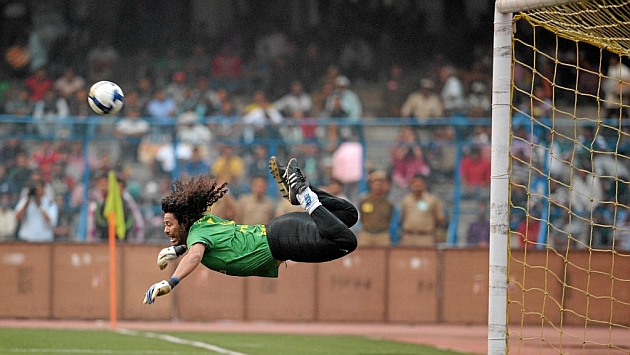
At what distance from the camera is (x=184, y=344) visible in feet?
45.0

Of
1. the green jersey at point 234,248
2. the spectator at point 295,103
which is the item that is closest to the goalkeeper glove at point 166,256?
the green jersey at point 234,248

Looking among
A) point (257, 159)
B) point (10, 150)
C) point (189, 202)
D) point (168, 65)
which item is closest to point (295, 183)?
point (189, 202)

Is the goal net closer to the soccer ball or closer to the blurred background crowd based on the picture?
the blurred background crowd

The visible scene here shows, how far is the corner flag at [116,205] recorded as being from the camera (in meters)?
15.5

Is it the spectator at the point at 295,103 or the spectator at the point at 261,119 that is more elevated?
the spectator at the point at 295,103

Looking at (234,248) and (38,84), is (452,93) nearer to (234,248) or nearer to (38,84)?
(38,84)

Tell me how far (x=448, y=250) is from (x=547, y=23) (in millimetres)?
8496

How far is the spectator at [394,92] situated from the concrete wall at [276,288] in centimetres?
566

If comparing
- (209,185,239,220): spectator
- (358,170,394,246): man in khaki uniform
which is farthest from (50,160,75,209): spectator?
(358,170,394,246): man in khaki uniform

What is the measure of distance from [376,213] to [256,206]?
79.4 inches

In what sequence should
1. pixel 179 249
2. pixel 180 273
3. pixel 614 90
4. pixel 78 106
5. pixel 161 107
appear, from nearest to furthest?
pixel 180 273 < pixel 179 249 < pixel 614 90 < pixel 78 106 < pixel 161 107

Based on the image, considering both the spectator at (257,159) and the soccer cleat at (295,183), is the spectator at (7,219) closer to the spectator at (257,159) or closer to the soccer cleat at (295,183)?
the spectator at (257,159)

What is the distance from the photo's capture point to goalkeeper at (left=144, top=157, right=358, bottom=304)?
8.54 m

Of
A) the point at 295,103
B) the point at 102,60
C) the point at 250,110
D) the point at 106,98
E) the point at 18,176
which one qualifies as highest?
the point at 102,60
